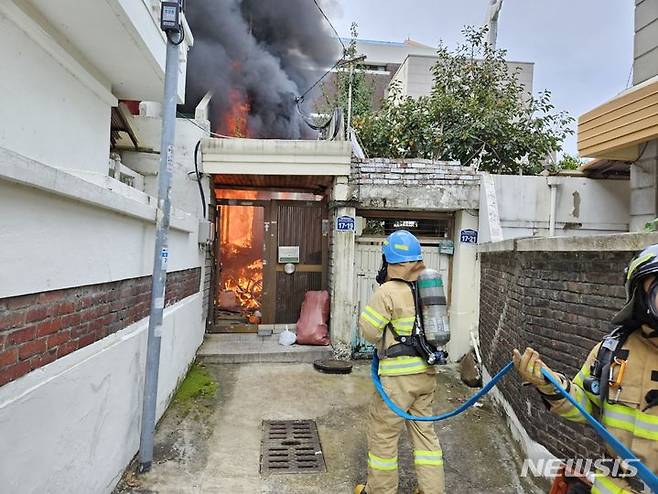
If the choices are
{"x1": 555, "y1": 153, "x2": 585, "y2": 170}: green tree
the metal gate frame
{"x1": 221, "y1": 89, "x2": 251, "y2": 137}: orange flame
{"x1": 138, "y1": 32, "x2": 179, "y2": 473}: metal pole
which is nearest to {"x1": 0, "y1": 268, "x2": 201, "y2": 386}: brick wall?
{"x1": 138, "y1": 32, "x2": 179, "y2": 473}: metal pole

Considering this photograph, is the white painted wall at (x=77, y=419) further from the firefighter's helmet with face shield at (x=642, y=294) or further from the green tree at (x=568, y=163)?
the green tree at (x=568, y=163)

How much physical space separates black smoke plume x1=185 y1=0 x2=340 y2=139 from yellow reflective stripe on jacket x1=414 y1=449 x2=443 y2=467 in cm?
750

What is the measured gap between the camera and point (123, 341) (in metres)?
3.25

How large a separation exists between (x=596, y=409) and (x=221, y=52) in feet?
29.3

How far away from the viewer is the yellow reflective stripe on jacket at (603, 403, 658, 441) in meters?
1.68

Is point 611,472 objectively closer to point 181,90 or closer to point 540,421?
point 540,421

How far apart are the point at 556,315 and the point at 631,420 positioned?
2.09 m

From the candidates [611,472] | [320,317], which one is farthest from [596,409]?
[320,317]

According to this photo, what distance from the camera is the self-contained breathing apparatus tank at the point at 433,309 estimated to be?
3.28 metres

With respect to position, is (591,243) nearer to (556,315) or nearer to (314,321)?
(556,315)

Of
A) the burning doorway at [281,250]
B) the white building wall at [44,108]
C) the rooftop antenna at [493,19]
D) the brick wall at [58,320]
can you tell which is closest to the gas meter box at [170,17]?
the white building wall at [44,108]

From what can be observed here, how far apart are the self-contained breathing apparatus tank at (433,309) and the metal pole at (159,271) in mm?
2032

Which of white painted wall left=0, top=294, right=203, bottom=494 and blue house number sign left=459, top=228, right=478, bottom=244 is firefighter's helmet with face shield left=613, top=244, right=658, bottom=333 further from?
blue house number sign left=459, top=228, right=478, bottom=244

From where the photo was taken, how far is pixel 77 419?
254cm
